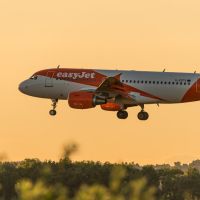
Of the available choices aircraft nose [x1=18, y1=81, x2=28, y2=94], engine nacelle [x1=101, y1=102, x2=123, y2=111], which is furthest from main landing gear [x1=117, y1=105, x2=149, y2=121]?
aircraft nose [x1=18, y1=81, x2=28, y2=94]

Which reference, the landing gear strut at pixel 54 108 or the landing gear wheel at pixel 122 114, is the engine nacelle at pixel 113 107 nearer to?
the landing gear wheel at pixel 122 114

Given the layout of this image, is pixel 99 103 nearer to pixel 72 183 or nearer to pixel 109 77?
pixel 109 77

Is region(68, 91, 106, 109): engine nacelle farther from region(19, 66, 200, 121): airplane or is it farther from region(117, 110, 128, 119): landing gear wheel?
region(117, 110, 128, 119): landing gear wheel

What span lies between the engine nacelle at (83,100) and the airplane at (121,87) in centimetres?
26

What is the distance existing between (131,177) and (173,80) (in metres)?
109

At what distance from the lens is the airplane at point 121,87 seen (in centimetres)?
8162

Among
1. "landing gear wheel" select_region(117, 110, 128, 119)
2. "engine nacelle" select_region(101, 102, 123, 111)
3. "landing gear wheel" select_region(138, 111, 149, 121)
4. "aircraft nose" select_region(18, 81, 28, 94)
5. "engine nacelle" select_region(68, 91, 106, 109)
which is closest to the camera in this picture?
"engine nacelle" select_region(68, 91, 106, 109)

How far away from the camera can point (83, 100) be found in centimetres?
7906

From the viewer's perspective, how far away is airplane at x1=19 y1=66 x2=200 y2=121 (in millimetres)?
81625

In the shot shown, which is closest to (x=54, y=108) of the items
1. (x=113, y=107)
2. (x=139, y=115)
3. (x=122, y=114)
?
→ (x=113, y=107)

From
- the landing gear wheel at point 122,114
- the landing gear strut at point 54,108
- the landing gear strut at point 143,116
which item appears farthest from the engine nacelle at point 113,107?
the landing gear strut at point 54,108

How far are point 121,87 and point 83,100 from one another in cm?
534

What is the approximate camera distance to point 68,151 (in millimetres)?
18141

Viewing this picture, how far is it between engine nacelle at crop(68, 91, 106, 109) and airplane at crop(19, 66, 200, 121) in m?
0.26
